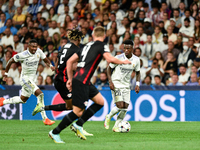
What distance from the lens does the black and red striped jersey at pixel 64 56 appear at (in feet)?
30.5

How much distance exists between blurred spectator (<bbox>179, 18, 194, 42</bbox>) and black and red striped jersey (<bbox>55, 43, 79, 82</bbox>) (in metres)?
6.88

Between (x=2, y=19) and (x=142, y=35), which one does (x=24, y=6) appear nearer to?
(x=2, y=19)

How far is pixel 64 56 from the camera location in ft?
31.0

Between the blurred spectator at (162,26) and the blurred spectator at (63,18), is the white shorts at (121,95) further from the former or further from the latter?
the blurred spectator at (63,18)

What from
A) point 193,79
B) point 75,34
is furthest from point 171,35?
point 75,34

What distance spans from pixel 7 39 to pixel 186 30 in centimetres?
798

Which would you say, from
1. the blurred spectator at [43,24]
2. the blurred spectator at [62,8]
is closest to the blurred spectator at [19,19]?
the blurred spectator at [43,24]

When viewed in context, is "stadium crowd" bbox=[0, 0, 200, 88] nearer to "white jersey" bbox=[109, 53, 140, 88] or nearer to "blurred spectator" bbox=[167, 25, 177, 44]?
"blurred spectator" bbox=[167, 25, 177, 44]

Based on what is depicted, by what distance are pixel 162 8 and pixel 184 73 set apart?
3.45m

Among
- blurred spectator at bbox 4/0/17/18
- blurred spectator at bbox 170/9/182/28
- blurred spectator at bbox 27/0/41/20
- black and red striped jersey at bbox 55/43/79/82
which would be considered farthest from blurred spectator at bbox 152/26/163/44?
blurred spectator at bbox 4/0/17/18

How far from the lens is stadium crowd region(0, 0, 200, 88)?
47.0 ft

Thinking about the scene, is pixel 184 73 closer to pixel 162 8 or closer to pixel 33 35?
pixel 162 8

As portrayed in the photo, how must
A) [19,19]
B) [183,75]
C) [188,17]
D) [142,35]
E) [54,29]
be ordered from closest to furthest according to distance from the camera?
[183,75], [188,17], [142,35], [54,29], [19,19]

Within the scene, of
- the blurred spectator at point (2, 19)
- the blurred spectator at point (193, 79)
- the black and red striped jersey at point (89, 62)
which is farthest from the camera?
the blurred spectator at point (2, 19)
